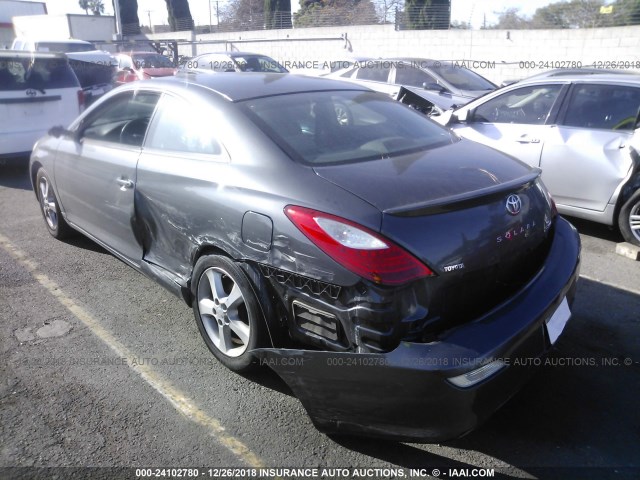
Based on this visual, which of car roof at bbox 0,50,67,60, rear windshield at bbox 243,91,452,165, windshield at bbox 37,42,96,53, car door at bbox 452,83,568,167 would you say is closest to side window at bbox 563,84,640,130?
car door at bbox 452,83,568,167

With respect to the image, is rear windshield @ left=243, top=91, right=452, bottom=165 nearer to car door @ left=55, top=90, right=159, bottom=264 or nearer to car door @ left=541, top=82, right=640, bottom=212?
car door @ left=55, top=90, right=159, bottom=264

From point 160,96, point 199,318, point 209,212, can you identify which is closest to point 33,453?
point 199,318

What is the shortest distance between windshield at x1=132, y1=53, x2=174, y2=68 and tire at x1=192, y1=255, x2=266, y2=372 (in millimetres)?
15933

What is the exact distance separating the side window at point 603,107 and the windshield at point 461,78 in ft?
15.1

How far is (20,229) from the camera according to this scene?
5.77 meters

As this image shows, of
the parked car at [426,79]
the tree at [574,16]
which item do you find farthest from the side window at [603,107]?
the tree at [574,16]

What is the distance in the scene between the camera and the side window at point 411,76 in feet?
32.9

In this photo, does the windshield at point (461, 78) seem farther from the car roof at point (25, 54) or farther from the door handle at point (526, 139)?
the car roof at point (25, 54)

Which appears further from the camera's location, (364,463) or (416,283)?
(364,463)

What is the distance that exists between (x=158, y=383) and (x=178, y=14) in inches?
1822

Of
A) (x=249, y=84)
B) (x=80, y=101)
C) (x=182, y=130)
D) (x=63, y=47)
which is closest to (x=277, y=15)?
(x=63, y=47)

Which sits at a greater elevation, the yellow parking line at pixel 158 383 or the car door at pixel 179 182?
the car door at pixel 179 182

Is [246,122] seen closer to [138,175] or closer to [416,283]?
[138,175]

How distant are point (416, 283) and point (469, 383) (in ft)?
1.47
